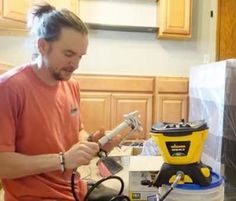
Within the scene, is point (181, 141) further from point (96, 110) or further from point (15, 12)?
point (15, 12)

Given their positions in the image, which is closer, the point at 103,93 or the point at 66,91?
the point at 66,91

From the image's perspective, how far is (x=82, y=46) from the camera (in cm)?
101

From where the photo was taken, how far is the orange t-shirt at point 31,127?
0.91 metres

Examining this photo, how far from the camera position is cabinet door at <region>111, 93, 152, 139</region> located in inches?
101

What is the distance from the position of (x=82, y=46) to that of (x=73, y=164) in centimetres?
38

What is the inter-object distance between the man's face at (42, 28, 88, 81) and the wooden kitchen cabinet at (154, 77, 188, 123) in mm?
1654

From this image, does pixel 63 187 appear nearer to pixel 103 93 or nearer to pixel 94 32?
pixel 103 93

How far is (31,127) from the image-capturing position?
0.96m

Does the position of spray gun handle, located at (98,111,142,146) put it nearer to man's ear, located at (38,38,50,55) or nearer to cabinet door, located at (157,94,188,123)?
man's ear, located at (38,38,50,55)

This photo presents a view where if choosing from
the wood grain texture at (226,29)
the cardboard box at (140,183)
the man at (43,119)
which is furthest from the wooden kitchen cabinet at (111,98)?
the man at (43,119)

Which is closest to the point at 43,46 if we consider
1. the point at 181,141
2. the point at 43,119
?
the point at 43,119

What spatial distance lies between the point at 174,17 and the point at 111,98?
89 centimetres

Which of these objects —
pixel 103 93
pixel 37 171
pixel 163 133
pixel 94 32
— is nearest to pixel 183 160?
pixel 163 133

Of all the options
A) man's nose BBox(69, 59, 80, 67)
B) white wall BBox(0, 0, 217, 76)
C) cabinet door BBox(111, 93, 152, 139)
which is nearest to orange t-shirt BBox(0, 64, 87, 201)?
man's nose BBox(69, 59, 80, 67)
